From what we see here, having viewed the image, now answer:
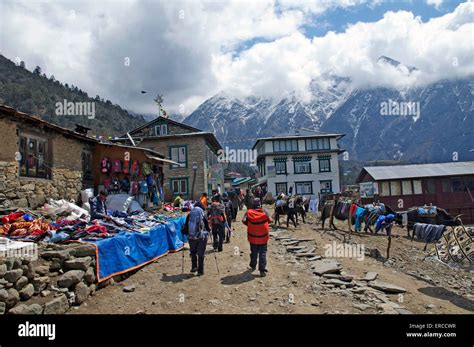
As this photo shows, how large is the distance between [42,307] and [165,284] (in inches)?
102

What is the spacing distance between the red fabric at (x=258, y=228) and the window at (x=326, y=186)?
36.6 meters

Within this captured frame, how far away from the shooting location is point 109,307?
19.4 ft

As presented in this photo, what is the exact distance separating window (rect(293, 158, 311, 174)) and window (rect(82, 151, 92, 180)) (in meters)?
32.2

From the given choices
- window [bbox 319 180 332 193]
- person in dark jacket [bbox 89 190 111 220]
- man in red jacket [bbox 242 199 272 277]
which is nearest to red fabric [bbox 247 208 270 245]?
man in red jacket [bbox 242 199 272 277]

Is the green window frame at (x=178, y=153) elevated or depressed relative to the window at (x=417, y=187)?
elevated

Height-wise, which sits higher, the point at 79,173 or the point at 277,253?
the point at 79,173

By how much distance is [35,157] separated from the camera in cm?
1126

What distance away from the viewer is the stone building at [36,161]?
32.5ft

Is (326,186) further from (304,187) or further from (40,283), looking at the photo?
(40,283)

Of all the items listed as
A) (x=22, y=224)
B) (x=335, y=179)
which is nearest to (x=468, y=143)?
(x=335, y=179)

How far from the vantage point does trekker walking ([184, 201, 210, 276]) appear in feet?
25.6

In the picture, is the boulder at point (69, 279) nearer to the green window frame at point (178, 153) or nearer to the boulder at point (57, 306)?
the boulder at point (57, 306)

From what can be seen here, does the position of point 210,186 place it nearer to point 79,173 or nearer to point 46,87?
point 79,173
